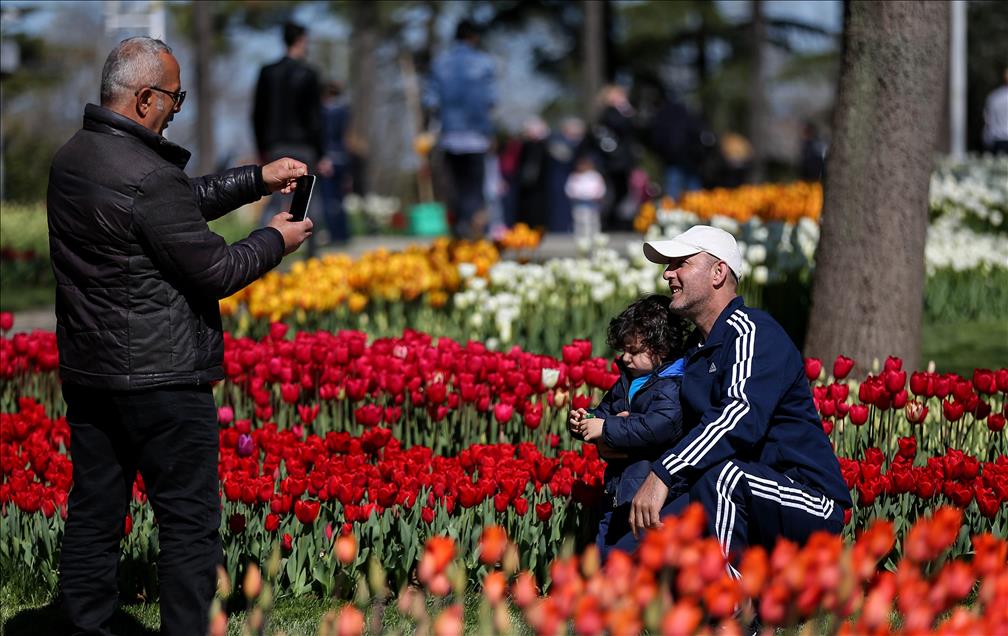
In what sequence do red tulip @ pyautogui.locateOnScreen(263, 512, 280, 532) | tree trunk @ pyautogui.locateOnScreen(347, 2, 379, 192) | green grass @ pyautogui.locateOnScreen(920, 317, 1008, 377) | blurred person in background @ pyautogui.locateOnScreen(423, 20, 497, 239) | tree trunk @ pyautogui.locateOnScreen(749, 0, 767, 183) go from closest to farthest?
red tulip @ pyautogui.locateOnScreen(263, 512, 280, 532)
green grass @ pyautogui.locateOnScreen(920, 317, 1008, 377)
blurred person in background @ pyautogui.locateOnScreen(423, 20, 497, 239)
tree trunk @ pyautogui.locateOnScreen(347, 2, 379, 192)
tree trunk @ pyautogui.locateOnScreen(749, 0, 767, 183)

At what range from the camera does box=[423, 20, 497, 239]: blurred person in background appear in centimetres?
1165

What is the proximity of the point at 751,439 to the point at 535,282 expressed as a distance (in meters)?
4.51

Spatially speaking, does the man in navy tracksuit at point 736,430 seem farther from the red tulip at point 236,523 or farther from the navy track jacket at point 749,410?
the red tulip at point 236,523

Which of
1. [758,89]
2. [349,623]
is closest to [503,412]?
[349,623]

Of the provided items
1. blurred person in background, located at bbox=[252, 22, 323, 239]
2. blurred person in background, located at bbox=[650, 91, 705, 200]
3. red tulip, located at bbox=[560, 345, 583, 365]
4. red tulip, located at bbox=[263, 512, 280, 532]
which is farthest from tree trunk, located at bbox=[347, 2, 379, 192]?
red tulip, located at bbox=[263, 512, 280, 532]

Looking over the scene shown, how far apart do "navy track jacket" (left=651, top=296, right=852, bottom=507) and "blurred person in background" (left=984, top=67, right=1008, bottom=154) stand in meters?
13.1

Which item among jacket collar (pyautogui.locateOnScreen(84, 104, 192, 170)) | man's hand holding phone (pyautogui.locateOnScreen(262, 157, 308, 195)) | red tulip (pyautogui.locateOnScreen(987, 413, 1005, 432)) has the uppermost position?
jacket collar (pyautogui.locateOnScreen(84, 104, 192, 170))

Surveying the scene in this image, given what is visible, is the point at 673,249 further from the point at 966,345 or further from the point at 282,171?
the point at 966,345

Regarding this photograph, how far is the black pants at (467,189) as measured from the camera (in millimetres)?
11836

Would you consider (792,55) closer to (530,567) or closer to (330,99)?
(330,99)

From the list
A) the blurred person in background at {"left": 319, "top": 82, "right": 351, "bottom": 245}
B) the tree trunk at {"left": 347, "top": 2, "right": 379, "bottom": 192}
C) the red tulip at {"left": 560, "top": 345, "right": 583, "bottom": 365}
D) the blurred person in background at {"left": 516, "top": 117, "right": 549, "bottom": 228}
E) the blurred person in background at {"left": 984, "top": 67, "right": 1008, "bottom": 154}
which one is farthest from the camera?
the tree trunk at {"left": 347, "top": 2, "right": 379, "bottom": 192}

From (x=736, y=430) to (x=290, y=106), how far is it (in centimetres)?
775

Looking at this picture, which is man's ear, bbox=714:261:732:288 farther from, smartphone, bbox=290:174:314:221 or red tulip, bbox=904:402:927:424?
red tulip, bbox=904:402:927:424

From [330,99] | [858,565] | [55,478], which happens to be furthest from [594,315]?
[330,99]
